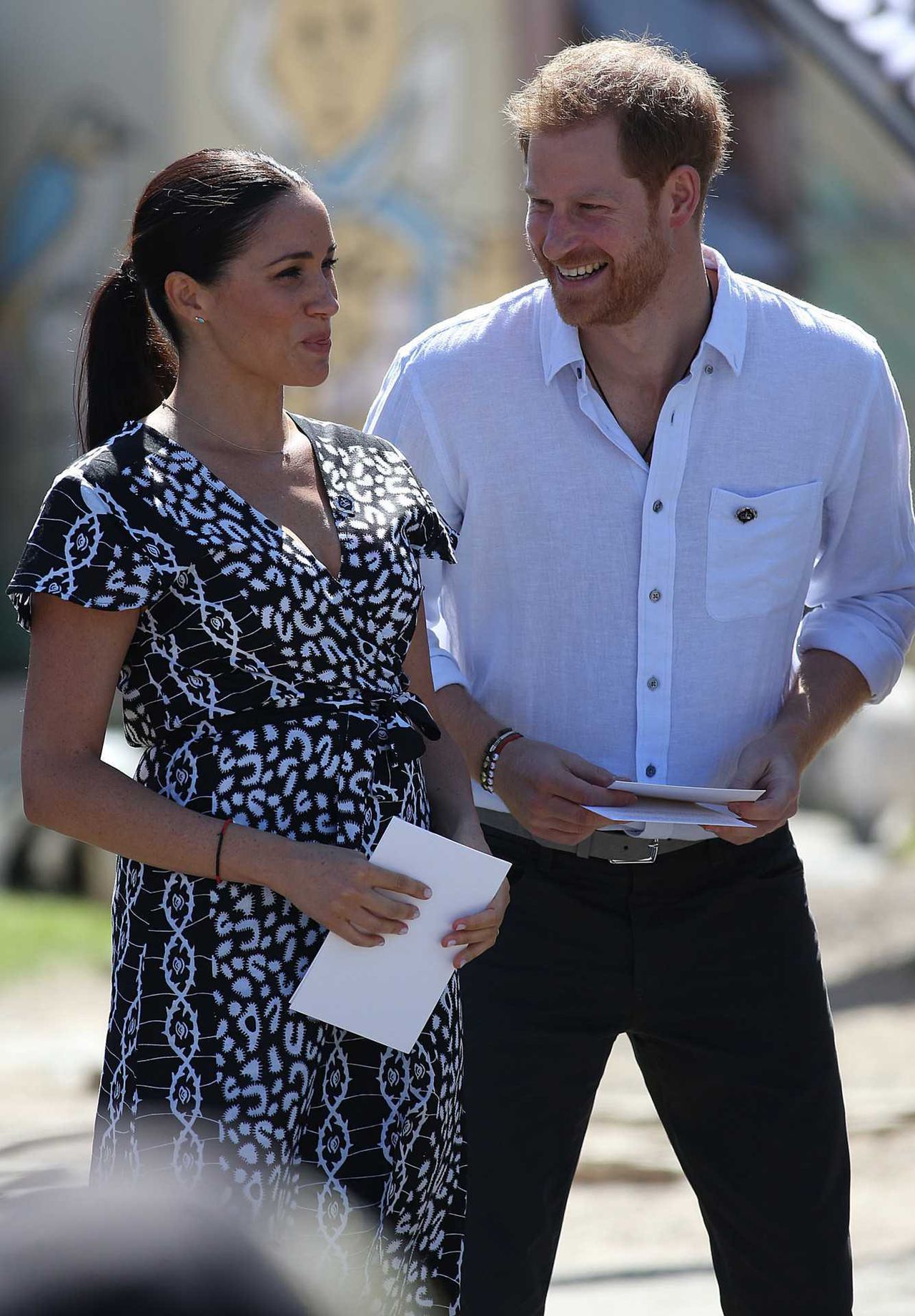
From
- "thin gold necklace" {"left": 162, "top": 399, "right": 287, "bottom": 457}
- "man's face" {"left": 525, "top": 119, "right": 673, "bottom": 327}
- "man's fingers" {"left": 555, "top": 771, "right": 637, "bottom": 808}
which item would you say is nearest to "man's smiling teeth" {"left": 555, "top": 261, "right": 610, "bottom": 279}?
"man's face" {"left": 525, "top": 119, "right": 673, "bottom": 327}

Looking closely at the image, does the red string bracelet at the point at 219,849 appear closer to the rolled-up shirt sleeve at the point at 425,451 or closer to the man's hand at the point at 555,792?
the man's hand at the point at 555,792

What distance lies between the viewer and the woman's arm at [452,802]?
2195mm

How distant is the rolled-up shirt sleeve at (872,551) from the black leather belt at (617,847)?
440 mm

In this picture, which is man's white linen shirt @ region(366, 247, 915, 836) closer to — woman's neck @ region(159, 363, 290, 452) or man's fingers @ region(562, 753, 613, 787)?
man's fingers @ region(562, 753, 613, 787)

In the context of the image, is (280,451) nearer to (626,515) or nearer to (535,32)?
(626,515)

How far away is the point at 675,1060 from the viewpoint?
9.05 ft

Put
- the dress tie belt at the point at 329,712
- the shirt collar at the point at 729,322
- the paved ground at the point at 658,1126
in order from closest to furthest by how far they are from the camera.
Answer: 1. the dress tie belt at the point at 329,712
2. the shirt collar at the point at 729,322
3. the paved ground at the point at 658,1126

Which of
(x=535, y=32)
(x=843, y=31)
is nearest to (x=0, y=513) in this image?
(x=535, y=32)

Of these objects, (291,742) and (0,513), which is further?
(0,513)

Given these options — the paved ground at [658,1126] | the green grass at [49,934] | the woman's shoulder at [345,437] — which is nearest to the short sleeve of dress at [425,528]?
the woman's shoulder at [345,437]

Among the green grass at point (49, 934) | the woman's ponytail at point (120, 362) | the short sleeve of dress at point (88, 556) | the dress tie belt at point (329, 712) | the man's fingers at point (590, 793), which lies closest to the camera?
the short sleeve of dress at point (88, 556)

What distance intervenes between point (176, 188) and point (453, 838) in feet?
2.95

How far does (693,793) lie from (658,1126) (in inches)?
135

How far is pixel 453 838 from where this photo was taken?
7.59 feet
